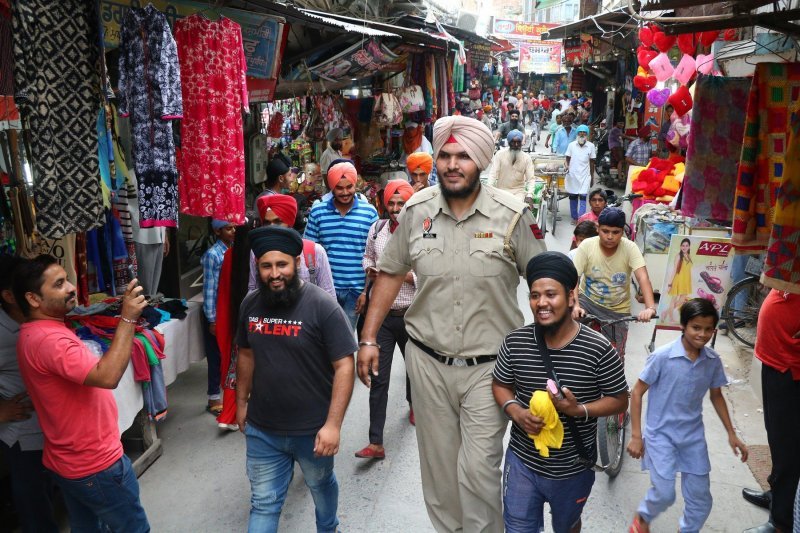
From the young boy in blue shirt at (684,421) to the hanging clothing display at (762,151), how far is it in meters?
0.45

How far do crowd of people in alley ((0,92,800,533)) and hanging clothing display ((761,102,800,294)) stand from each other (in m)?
0.56

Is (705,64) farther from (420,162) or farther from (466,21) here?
(466,21)

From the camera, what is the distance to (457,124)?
329cm

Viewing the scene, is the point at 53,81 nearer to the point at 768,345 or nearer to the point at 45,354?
the point at 45,354

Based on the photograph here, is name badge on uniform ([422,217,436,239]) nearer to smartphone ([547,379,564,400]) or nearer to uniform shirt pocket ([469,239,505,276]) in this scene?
uniform shirt pocket ([469,239,505,276])

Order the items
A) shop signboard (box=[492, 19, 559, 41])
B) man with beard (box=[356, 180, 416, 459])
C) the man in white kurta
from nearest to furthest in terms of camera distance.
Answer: man with beard (box=[356, 180, 416, 459]) < the man in white kurta < shop signboard (box=[492, 19, 559, 41])

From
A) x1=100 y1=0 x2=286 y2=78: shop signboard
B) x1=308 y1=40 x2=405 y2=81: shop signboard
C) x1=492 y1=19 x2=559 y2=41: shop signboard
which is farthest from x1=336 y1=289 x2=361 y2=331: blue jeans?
x1=492 y1=19 x2=559 y2=41: shop signboard

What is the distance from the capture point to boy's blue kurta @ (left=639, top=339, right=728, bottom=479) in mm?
3684

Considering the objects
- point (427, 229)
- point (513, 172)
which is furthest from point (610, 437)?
point (513, 172)

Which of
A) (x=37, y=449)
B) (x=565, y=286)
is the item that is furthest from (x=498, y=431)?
(x=37, y=449)

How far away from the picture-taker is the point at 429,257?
3.34 metres

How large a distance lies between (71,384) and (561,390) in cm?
217

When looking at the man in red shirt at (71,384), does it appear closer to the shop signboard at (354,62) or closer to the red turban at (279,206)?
the red turban at (279,206)

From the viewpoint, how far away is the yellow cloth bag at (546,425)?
2.85 meters
